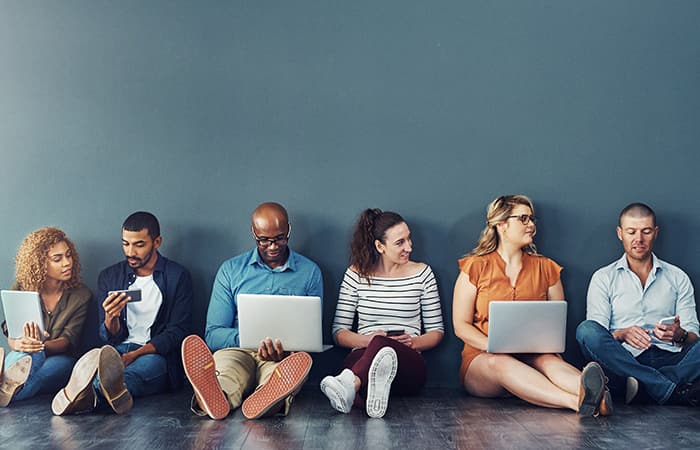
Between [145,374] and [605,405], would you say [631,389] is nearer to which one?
[605,405]

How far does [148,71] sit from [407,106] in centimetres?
159

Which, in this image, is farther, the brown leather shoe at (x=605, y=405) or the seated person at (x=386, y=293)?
the seated person at (x=386, y=293)

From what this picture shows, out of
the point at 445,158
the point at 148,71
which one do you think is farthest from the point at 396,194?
the point at 148,71

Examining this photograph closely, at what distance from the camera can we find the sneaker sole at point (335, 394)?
3.54 metres

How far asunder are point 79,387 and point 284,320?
100 cm

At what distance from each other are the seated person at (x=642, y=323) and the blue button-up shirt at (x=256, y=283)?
1.52 m

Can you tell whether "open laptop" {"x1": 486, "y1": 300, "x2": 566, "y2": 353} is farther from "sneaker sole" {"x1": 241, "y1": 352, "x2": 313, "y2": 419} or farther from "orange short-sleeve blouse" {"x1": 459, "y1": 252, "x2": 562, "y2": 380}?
"sneaker sole" {"x1": 241, "y1": 352, "x2": 313, "y2": 419}

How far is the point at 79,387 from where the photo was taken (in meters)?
3.52

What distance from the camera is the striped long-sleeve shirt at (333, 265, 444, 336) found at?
14.2ft

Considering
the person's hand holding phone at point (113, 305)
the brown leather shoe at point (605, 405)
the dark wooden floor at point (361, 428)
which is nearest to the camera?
the dark wooden floor at point (361, 428)

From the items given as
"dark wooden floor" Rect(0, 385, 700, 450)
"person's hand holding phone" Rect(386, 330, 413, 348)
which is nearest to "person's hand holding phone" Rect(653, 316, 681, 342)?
"dark wooden floor" Rect(0, 385, 700, 450)

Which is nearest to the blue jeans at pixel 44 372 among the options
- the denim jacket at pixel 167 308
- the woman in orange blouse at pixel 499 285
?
Result: the denim jacket at pixel 167 308

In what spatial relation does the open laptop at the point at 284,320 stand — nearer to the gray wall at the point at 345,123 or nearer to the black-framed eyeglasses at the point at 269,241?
the black-framed eyeglasses at the point at 269,241

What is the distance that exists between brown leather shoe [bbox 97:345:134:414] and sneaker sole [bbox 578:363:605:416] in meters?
2.13
